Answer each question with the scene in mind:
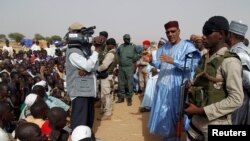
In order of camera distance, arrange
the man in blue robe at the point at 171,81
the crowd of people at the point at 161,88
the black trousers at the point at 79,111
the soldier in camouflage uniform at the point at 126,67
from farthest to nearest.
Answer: the soldier in camouflage uniform at the point at 126,67 → the black trousers at the point at 79,111 → the man in blue robe at the point at 171,81 → the crowd of people at the point at 161,88

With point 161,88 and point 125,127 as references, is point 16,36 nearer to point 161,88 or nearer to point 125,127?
point 125,127

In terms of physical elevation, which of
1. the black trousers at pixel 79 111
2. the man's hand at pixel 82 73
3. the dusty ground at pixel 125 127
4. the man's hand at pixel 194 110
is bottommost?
the dusty ground at pixel 125 127

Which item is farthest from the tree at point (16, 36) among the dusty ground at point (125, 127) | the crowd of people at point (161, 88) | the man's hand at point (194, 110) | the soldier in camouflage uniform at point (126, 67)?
the man's hand at point (194, 110)

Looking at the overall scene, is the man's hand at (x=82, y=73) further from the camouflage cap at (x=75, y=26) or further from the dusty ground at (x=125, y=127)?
the dusty ground at (x=125, y=127)

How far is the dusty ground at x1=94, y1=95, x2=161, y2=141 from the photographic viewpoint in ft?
19.5

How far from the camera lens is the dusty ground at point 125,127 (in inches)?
234

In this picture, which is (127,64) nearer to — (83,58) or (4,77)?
(4,77)

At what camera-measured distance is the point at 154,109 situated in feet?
15.3

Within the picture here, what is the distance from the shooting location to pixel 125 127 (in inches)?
262

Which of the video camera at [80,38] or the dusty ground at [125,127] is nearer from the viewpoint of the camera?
the video camera at [80,38]

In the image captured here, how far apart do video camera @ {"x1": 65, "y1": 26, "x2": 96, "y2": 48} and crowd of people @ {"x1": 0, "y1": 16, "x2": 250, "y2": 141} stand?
2 cm

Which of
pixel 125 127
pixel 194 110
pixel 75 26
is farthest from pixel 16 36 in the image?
pixel 194 110

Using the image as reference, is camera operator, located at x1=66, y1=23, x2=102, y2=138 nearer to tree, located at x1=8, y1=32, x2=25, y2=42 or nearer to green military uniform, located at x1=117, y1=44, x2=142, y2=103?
green military uniform, located at x1=117, y1=44, x2=142, y2=103

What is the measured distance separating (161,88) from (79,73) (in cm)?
119
